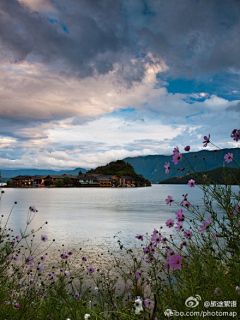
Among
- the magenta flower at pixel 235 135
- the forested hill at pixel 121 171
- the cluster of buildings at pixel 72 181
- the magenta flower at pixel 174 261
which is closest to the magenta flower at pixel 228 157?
the magenta flower at pixel 235 135

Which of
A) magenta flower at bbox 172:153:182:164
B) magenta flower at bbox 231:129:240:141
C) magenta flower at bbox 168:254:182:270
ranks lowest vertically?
magenta flower at bbox 168:254:182:270

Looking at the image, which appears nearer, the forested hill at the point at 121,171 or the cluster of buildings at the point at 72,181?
the cluster of buildings at the point at 72,181

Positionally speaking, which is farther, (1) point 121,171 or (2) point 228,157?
(1) point 121,171

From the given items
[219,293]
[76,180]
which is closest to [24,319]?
[219,293]

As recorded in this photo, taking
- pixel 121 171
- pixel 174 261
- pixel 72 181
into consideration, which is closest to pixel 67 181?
pixel 72 181

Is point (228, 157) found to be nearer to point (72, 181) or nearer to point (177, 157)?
point (177, 157)

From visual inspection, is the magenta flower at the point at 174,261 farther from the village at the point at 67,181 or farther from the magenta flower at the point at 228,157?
the village at the point at 67,181

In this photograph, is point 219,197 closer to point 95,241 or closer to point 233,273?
point 233,273

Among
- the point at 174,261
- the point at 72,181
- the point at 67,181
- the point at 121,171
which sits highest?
the point at 121,171

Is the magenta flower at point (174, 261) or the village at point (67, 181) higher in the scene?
the magenta flower at point (174, 261)

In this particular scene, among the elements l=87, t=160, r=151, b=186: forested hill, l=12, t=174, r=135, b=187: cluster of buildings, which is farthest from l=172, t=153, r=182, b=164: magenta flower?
l=87, t=160, r=151, b=186: forested hill

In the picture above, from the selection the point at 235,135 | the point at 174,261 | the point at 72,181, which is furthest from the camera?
the point at 72,181

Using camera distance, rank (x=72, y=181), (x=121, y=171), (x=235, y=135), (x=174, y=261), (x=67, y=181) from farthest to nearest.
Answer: (x=121, y=171)
(x=72, y=181)
(x=67, y=181)
(x=235, y=135)
(x=174, y=261)

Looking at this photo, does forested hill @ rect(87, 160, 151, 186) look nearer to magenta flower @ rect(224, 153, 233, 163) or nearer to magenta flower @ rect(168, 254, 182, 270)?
magenta flower @ rect(224, 153, 233, 163)
